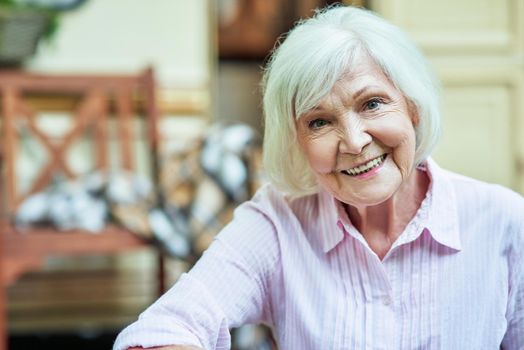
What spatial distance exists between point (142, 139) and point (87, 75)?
353 millimetres

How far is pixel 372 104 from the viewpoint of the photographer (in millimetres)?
1279

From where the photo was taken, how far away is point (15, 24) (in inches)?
126

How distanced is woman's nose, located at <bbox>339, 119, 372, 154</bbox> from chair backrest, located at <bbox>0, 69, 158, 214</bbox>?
2.07 metres

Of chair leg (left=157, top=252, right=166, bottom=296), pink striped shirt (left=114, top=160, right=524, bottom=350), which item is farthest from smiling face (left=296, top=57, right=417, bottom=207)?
chair leg (left=157, top=252, right=166, bottom=296)

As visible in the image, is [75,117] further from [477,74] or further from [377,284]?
[377,284]

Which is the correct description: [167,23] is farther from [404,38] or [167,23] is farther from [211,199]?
[404,38]

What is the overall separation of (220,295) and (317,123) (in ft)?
1.00

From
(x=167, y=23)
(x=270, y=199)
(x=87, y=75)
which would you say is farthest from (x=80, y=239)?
(x=270, y=199)

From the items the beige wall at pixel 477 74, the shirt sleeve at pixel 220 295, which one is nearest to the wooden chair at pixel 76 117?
the beige wall at pixel 477 74

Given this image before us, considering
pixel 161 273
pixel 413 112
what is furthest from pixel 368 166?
pixel 161 273

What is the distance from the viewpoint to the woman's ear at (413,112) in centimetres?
130

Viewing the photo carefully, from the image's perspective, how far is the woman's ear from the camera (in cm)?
130

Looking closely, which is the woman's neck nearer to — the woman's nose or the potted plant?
the woman's nose

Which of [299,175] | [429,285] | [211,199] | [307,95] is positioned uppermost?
[307,95]
